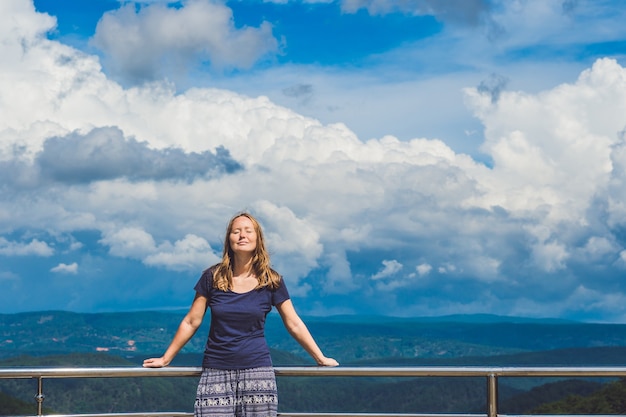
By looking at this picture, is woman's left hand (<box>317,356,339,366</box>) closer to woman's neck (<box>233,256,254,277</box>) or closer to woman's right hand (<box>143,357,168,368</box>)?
woman's neck (<box>233,256,254,277</box>)

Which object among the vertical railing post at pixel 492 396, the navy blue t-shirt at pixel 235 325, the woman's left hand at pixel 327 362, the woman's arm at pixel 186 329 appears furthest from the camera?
the vertical railing post at pixel 492 396

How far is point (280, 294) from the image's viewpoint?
16.0ft

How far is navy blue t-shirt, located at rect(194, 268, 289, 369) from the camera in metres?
4.77

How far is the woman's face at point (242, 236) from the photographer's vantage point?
4789 mm

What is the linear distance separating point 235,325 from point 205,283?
0.91 ft

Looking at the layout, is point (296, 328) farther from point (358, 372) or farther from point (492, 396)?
point (492, 396)

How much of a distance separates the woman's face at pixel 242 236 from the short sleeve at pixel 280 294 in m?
0.25

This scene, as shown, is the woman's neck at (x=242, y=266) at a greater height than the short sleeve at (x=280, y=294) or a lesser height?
greater

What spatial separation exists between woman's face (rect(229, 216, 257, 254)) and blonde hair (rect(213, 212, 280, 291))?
0.07ft

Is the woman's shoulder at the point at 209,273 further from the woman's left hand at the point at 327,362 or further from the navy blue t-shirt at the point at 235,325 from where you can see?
the woman's left hand at the point at 327,362

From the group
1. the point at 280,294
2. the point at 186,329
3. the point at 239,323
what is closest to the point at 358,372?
the point at 280,294

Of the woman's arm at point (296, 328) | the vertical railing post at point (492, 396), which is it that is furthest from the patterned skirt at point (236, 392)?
the vertical railing post at point (492, 396)

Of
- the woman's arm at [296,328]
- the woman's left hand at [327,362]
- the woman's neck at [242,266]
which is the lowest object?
the woman's left hand at [327,362]

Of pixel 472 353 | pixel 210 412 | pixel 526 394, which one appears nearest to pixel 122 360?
pixel 526 394
